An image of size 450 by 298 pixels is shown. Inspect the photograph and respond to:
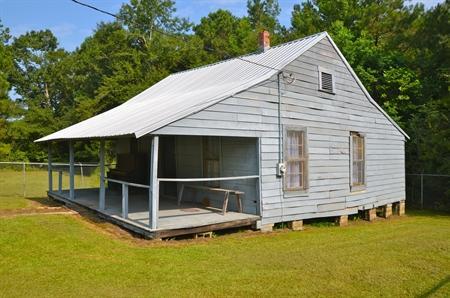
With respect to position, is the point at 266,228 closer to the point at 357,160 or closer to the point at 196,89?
the point at 357,160

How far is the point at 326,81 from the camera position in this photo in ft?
40.9

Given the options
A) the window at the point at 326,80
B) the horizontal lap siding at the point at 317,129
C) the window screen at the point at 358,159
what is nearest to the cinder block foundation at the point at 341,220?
the horizontal lap siding at the point at 317,129

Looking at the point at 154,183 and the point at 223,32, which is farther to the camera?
the point at 223,32

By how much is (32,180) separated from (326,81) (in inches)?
770

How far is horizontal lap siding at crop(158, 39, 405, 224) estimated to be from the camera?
10.0 m

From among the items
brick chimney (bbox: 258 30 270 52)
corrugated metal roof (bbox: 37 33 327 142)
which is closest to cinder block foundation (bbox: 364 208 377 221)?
corrugated metal roof (bbox: 37 33 327 142)

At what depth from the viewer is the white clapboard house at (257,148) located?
9514 mm

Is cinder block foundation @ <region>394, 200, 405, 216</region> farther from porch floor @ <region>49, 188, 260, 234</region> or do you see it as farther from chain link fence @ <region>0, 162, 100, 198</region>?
chain link fence @ <region>0, 162, 100, 198</region>

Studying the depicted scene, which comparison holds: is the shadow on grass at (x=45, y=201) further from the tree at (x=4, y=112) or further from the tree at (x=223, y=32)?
the tree at (x=223, y=32)

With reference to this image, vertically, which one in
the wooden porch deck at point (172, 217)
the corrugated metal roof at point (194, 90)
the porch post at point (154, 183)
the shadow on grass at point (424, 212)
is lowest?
the shadow on grass at point (424, 212)

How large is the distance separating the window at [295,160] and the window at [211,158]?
189cm

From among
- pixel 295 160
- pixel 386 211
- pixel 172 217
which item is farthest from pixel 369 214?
pixel 172 217

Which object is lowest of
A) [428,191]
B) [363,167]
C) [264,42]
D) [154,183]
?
[428,191]

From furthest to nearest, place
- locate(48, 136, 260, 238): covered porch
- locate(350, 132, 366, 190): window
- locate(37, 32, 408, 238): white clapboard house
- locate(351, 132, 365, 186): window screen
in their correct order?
1. locate(351, 132, 365, 186): window screen
2. locate(350, 132, 366, 190): window
3. locate(37, 32, 408, 238): white clapboard house
4. locate(48, 136, 260, 238): covered porch
